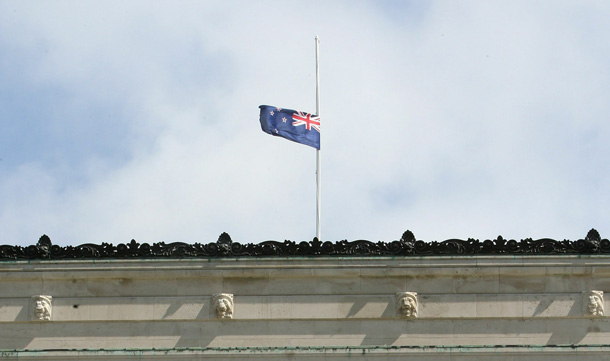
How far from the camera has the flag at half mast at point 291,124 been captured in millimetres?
55656

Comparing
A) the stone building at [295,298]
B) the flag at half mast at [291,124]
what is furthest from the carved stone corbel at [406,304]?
the flag at half mast at [291,124]

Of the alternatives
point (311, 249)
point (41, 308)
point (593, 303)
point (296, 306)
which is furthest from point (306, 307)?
point (593, 303)

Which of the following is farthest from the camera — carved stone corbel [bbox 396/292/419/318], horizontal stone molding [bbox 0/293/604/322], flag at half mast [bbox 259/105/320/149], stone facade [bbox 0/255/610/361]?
flag at half mast [bbox 259/105/320/149]

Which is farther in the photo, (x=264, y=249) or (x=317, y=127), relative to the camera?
(x=317, y=127)

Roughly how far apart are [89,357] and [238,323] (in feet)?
11.4

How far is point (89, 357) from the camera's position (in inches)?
1816

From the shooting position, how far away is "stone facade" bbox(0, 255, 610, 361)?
1820 inches

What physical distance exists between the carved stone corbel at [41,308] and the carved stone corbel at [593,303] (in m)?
12.3

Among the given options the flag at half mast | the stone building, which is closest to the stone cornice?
the stone building

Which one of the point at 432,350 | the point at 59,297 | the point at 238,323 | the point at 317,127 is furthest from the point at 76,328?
the point at 317,127

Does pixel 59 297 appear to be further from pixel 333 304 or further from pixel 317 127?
pixel 317 127

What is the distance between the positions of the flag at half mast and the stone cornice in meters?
8.84

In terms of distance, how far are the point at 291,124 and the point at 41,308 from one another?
11.6 meters

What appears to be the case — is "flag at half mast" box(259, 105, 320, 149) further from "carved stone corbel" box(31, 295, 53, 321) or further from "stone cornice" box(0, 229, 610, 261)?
"carved stone corbel" box(31, 295, 53, 321)
